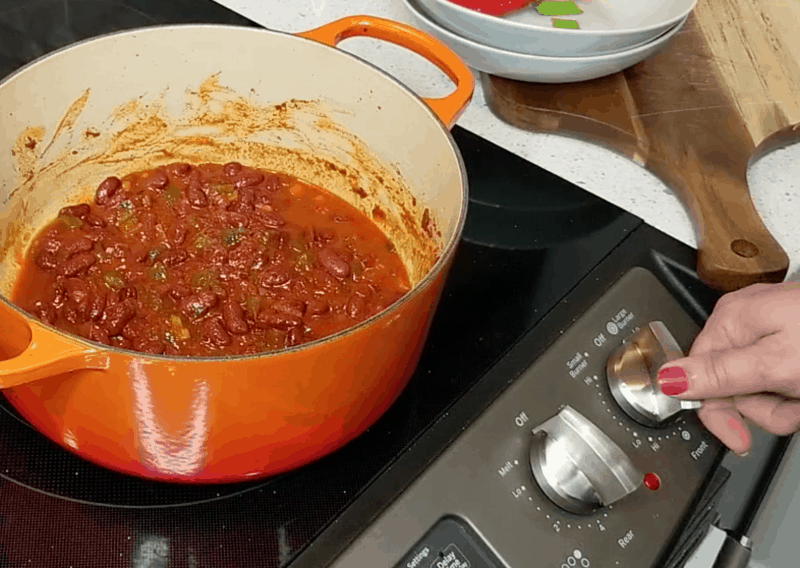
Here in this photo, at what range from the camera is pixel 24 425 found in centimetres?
79

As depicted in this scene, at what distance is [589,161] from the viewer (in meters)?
1.16

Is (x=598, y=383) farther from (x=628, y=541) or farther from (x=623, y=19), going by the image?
(x=623, y=19)

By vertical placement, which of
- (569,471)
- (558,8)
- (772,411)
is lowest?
(772,411)

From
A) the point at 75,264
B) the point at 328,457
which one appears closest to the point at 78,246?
the point at 75,264

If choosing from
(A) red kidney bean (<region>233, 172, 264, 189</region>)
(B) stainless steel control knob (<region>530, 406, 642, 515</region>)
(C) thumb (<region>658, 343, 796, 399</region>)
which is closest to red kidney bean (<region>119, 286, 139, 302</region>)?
(A) red kidney bean (<region>233, 172, 264, 189</region>)

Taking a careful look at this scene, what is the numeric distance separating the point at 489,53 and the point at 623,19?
298 millimetres

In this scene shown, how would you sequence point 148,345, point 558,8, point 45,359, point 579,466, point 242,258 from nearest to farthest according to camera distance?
point 45,359 < point 579,466 < point 148,345 < point 242,258 < point 558,8

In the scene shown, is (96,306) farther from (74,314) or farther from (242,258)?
(242,258)

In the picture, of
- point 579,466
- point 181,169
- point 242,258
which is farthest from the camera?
point 181,169

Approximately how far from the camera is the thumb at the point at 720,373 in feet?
2.61

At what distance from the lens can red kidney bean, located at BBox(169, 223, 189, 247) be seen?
96cm

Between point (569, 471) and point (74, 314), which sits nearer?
point (569, 471)

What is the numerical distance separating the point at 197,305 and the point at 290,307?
0.31 ft

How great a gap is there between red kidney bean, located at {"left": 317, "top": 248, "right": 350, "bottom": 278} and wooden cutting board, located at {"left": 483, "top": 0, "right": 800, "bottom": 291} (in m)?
0.38
